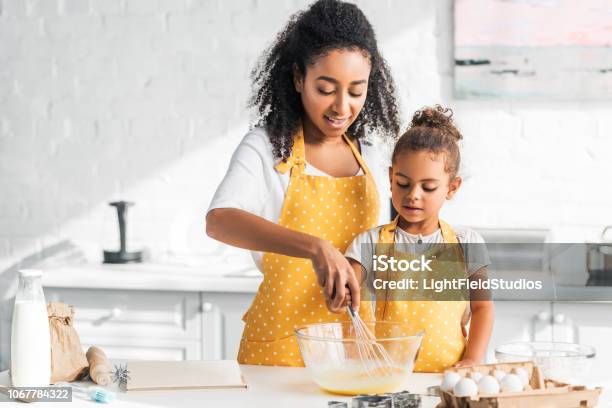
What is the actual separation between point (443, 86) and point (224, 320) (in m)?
1.12

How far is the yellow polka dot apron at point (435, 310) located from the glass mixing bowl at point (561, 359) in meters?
0.24

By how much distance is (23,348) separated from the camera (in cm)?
158

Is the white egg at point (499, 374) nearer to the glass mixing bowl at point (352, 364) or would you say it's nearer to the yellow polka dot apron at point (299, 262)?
the glass mixing bowl at point (352, 364)

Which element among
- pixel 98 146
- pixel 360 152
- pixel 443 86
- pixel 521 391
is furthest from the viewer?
pixel 98 146

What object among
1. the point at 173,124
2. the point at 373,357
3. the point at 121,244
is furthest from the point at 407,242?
the point at 173,124

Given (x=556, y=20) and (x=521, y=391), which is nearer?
(x=521, y=391)

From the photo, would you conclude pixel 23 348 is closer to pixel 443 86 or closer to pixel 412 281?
pixel 412 281

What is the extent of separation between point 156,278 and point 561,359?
1788mm

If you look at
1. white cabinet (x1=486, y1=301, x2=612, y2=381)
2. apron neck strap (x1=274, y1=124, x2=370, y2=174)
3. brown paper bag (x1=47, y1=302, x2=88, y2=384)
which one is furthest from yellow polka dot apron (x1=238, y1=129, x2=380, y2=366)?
white cabinet (x1=486, y1=301, x2=612, y2=381)

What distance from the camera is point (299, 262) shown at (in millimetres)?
1891

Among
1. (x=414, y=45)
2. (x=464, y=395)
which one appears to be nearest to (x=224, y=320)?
(x=414, y=45)

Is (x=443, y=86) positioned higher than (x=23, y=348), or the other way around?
(x=443, y=86)

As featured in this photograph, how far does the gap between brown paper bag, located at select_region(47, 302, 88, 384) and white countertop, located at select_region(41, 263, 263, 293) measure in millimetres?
1263

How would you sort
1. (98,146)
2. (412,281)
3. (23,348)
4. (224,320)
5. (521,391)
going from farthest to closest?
(98,146) → (224,320) → (412,281) → (23,348) → (521,391)
